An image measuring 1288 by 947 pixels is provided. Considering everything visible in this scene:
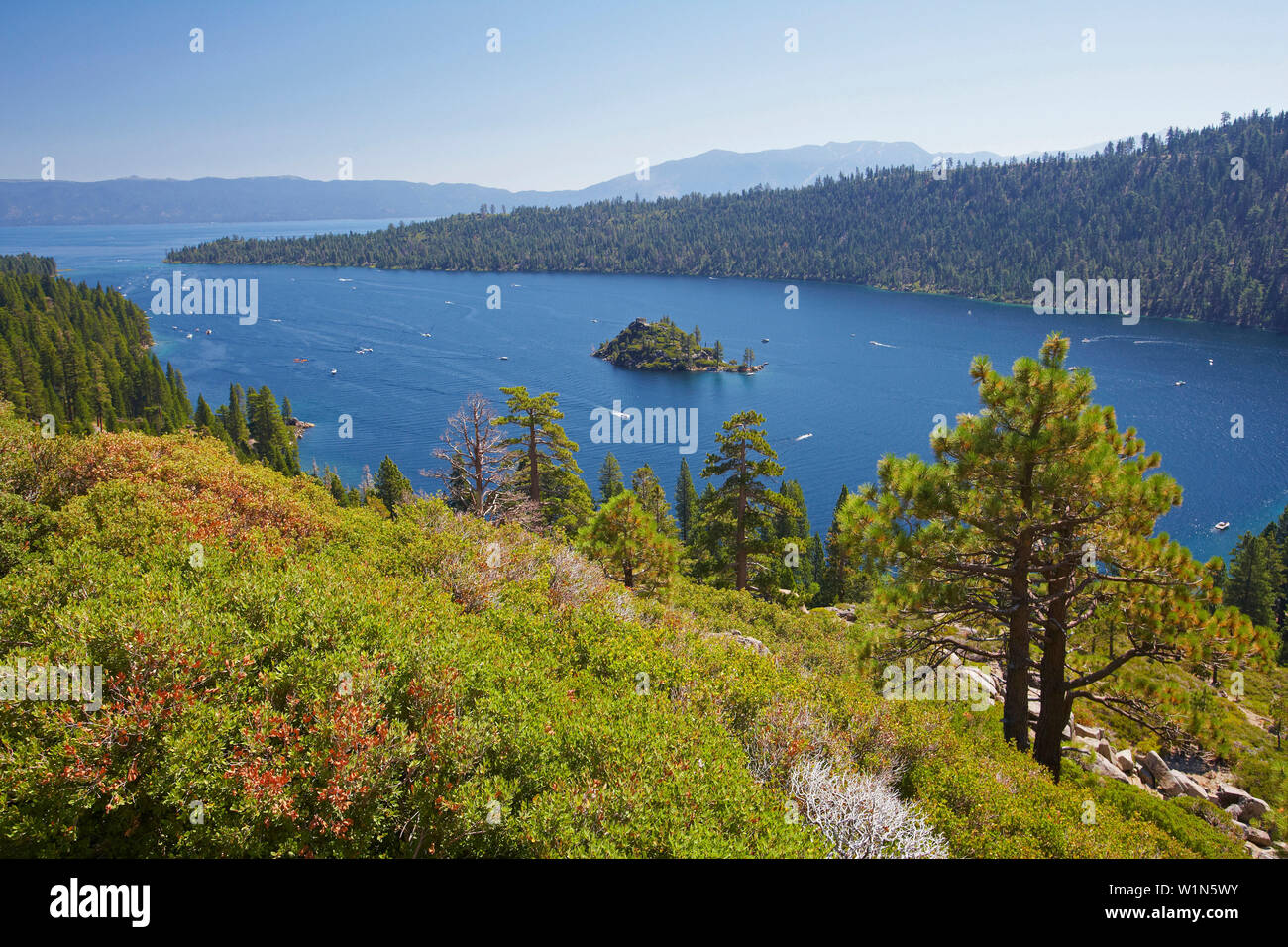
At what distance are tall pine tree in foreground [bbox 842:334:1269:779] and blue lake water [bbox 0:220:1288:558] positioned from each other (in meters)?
59.8

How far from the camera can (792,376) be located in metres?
125

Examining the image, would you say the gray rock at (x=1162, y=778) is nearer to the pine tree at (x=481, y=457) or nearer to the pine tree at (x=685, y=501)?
the pine tree at (x=481, y=457)

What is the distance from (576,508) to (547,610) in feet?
63.6

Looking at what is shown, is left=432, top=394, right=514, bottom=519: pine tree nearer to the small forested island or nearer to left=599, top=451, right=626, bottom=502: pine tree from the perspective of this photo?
left=599, top=451, right=626, bottom=502: pine tree

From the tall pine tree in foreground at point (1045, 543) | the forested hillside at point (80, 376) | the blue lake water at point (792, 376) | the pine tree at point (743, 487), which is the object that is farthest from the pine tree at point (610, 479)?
the tall pine tree in foreground at point (1045, 543)

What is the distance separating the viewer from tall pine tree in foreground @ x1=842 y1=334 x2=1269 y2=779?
40.9 ft

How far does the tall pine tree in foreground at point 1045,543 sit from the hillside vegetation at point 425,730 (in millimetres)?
1885

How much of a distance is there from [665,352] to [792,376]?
2698 cm

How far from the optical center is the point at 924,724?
41.0 ft

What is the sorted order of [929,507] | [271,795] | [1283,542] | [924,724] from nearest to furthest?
[271,795] < [924,724] < [929,507] < [1283,542]

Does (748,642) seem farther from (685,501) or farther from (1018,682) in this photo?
(685,501)

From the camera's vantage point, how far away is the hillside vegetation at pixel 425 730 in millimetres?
7719

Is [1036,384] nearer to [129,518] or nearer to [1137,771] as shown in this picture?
[1137,771]
